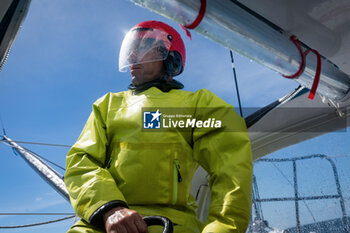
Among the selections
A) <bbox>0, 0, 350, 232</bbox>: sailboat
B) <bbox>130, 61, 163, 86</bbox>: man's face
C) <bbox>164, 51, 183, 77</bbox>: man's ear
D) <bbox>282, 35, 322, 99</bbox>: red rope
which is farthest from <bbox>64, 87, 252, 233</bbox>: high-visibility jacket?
<bbox>282, 35, 322, 99</bbox>: red rope

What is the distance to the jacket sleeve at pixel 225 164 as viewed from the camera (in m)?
1.09

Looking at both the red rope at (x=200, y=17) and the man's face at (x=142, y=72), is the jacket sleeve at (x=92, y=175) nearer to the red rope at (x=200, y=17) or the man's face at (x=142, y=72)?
the man's face at (x=142, y=72)

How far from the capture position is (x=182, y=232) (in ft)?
3.78

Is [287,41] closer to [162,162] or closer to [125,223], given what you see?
[162,162]

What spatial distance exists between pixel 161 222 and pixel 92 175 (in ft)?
1.19

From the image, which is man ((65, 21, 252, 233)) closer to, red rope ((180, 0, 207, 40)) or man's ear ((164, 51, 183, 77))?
man's ear ((164, 51, 183, 77))

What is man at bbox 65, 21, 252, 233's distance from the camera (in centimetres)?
110

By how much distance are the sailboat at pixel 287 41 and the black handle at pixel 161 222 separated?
84 centimetres

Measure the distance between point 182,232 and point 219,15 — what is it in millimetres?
963

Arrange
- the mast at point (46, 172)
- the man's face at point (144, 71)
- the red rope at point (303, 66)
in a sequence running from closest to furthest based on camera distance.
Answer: the man's face at point (144, 71) → the red rope at point (303, 66) → the mast at point (46, 172)

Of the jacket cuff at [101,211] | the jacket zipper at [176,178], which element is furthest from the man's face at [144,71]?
the jacket cuff at [101,211]

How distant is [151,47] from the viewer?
159 centimetres

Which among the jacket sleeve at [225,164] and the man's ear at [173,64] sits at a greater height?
the man's ear at [173,64]

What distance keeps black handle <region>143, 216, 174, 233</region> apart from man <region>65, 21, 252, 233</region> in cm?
3
